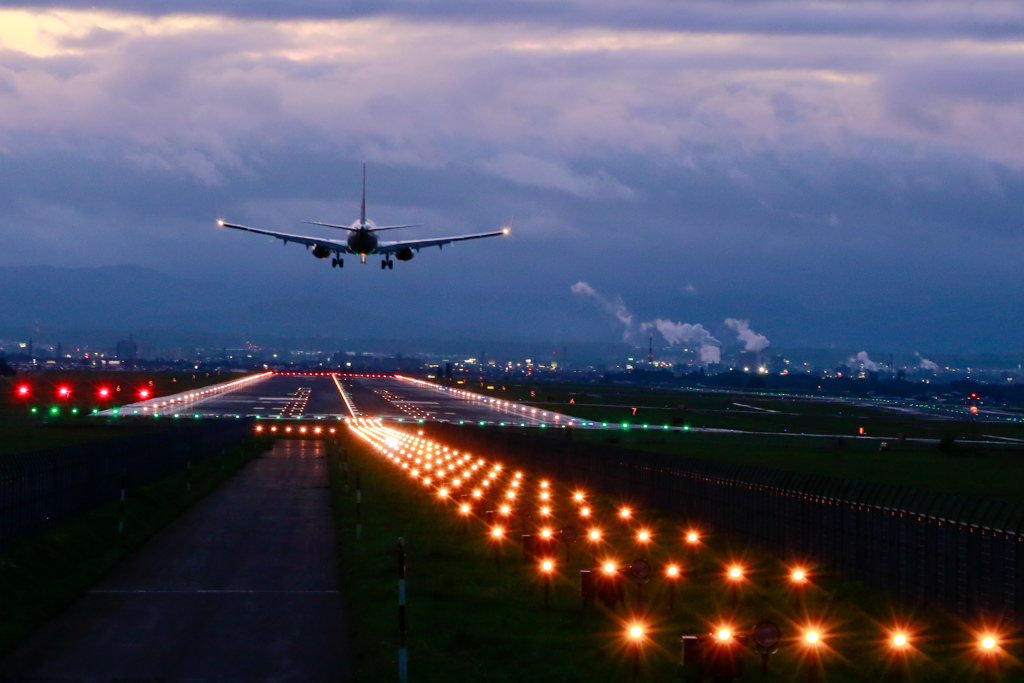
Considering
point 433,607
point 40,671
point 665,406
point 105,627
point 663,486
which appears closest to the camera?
point 40,671

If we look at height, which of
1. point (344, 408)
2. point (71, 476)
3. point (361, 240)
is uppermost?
point (361, 240)

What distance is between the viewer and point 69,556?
86.8 feet

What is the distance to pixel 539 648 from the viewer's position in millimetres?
18766

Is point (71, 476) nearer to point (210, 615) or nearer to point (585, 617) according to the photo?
point (210, 615)

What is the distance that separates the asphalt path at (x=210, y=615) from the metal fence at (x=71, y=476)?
2466 millimetres

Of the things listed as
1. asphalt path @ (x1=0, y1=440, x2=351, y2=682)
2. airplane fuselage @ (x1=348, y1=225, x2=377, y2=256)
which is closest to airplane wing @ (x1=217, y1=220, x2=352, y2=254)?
airplane fuselage @ (x1=348, y1=225, x2=377, y2=256)

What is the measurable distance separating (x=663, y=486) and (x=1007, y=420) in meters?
108

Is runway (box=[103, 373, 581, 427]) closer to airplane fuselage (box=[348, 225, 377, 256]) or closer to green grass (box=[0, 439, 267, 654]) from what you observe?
airplane fuselage (box=[348, 225, 377, 256])

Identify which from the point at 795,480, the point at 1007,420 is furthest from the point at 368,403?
the point at 795,480

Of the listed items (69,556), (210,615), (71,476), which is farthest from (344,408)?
(210,615)

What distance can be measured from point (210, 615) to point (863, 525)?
1206 cm

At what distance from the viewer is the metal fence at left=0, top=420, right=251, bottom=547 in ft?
87.5

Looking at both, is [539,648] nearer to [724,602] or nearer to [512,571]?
[724,602]

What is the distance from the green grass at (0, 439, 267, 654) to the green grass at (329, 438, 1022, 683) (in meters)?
5.33
